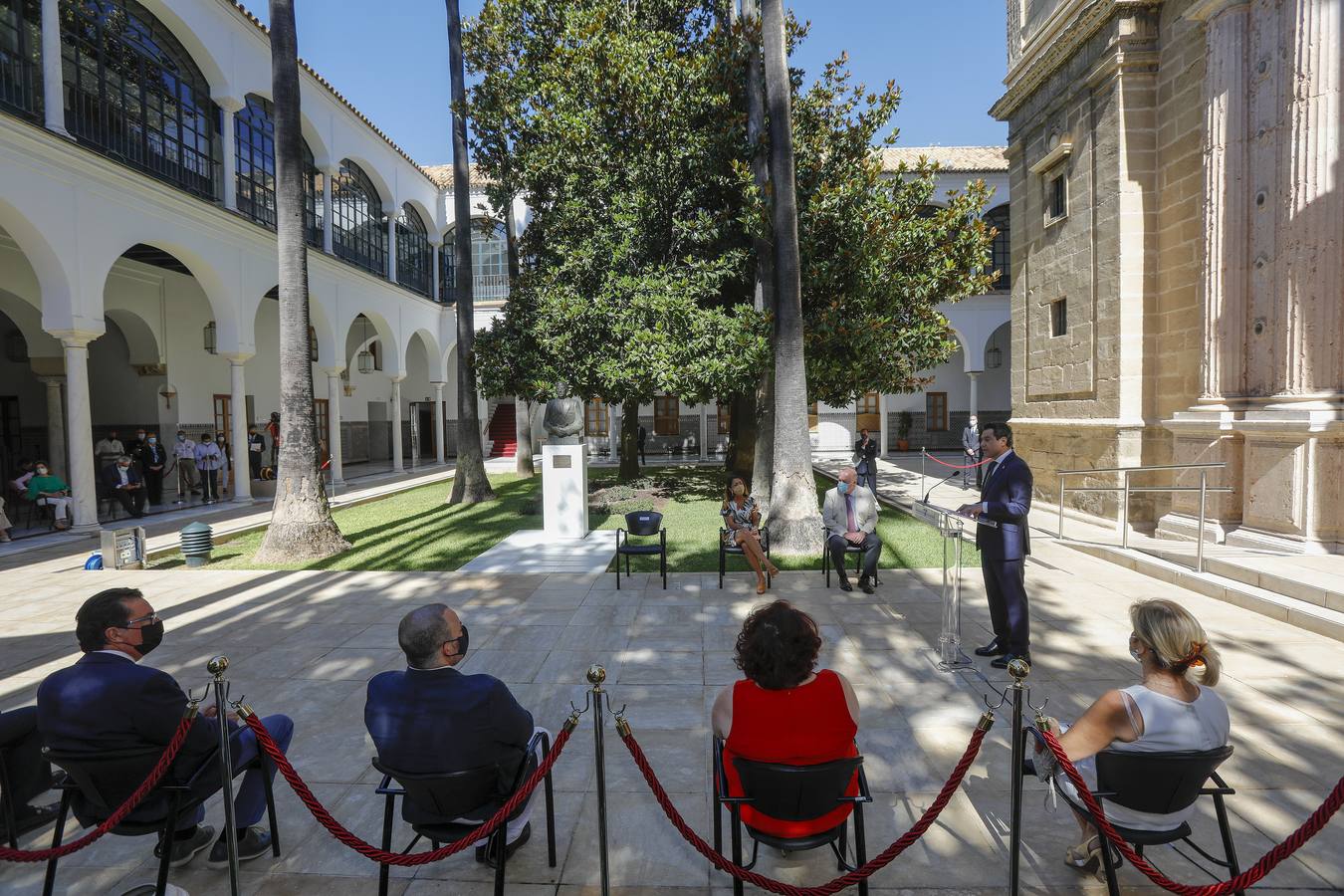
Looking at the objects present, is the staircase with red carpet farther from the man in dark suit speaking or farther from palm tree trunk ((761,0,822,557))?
the man in dark suit speaking

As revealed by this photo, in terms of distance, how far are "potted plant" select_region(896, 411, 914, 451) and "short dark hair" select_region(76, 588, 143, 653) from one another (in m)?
28.5

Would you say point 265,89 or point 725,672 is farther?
point 265,89

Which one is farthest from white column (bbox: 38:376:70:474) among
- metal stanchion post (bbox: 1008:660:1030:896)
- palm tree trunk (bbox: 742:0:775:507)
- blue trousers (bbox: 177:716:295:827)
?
metal stanchion post (bbox: 1008:660:1030:896)

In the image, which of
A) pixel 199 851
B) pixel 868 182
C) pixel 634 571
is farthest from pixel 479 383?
pixel 199 851

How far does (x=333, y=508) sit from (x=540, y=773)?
1278 cm

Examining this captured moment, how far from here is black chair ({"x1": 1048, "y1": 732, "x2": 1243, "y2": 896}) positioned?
2.24 metres

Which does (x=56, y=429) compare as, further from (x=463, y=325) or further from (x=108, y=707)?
(x=108, y=707)

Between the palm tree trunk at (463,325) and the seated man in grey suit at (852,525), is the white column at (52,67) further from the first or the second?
the seated man in grey suit at (852,525)

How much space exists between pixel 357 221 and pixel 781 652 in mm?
21337

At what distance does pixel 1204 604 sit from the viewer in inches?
250

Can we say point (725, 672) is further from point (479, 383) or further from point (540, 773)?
point (479, 383)

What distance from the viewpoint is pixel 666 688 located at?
460 cm

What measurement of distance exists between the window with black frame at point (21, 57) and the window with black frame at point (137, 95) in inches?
15.2

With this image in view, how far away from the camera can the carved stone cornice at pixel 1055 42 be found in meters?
9.65
